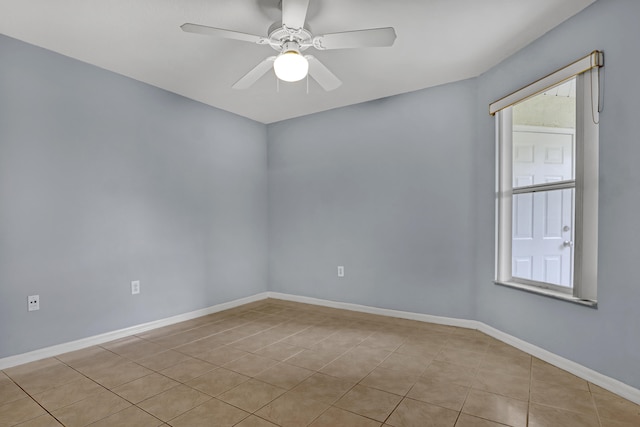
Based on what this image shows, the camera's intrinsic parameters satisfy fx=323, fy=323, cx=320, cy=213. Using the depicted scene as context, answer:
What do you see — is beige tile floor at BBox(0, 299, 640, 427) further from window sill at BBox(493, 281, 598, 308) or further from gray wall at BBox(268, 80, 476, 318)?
gray wall at BBox(268, 80, 476, 318)

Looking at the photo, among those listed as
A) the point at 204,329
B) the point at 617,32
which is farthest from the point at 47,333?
the point at 617,32

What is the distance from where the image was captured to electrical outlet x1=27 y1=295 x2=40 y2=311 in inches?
92.4

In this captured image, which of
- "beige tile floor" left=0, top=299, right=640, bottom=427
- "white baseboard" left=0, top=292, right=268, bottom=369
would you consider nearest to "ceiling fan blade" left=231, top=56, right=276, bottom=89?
"beige tile floor" left=0, top=299, right=640, bottom=427

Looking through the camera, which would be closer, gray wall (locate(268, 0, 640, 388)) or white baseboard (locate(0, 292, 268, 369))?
gray wall (locate(268, 0, 640, 388))

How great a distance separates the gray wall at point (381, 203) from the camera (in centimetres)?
308

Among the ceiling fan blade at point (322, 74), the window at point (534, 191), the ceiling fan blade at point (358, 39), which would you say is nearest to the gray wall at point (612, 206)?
the window at point (534, 191)

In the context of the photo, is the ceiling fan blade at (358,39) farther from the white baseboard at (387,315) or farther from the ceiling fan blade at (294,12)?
the white baseboard at (387,315)

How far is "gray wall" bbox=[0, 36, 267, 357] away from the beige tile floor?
40cm

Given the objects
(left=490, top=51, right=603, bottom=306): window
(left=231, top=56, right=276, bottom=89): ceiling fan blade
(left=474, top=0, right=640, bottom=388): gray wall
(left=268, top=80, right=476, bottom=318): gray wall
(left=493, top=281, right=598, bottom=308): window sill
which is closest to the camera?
(left=474, top=0, right=640, bottom=388): gray wall

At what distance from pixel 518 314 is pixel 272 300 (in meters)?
2.78

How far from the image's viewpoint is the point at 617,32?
187 cm

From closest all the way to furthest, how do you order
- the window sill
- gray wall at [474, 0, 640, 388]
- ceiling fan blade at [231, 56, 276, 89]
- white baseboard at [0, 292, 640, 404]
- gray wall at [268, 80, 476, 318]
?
gray wall at [474, 0, 640, 388] < white baseboard at [0, 292, 640, 404] < the window sill < ceiling fan blade at [231, 56, 276, 89] < gray wall at [268, 80, 476, 318]

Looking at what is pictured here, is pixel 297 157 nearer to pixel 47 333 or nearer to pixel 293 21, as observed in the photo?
pixel 293 21

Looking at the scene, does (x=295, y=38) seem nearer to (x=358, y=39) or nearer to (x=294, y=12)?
(x=294, y=12)
